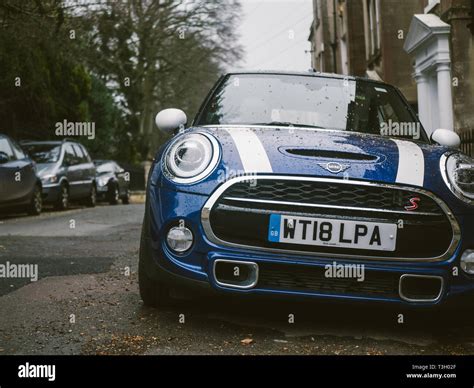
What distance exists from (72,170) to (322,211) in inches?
539

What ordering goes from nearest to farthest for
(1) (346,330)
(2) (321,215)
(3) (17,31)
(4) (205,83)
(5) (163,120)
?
(2) (321,215), (1) (346,330), (5) (163,120), (3) (17,31), (4) (205,83)

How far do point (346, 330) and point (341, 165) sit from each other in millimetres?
911

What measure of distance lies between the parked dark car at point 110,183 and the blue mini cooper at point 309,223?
17082 mm

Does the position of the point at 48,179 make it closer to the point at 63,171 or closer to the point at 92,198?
the point at 63,171

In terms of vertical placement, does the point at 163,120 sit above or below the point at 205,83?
below

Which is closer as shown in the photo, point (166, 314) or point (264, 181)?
point (264, 181)

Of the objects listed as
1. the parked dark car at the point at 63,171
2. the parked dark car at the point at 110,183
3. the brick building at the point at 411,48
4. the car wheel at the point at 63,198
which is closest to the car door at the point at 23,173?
the parked dark car at the point at 63,171

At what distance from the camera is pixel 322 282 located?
3.68 m

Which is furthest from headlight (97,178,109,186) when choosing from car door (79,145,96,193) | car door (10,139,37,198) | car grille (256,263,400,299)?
car grille (256,263,400,299)

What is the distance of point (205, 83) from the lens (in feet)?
129

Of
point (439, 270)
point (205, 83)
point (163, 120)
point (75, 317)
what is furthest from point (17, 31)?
point (205, 83)

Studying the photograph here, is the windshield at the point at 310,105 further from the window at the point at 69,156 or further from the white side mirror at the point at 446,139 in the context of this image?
the window at the point at 69,156

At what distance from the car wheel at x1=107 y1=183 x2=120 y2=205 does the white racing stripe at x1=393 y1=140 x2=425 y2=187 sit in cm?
1775
